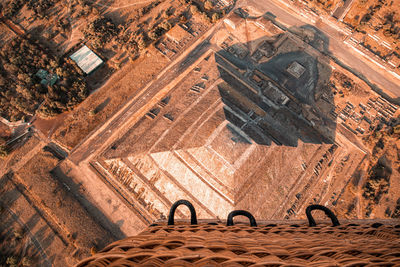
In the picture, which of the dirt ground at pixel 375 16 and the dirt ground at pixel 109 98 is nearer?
the dirt ground at pixel 109 98

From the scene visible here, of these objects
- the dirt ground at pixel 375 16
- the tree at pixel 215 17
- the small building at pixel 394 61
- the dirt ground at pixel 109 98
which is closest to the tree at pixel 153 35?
the dirt ground at pixel 109 98

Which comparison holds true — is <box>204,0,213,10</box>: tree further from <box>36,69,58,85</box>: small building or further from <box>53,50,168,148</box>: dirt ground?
<box>36,69,58,85</box>: small building

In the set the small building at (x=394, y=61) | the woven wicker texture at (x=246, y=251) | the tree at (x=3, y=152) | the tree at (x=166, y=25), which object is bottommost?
Result: the tree at (x=3, y=152)

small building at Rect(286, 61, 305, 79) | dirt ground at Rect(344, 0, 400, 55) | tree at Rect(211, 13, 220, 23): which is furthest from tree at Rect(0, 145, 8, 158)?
dirt ground at Rect(344, 0, 400, 55)

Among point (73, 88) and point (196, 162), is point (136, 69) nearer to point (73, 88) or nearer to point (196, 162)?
point (73, 88)

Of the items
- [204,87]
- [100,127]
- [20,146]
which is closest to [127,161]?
[100,127]

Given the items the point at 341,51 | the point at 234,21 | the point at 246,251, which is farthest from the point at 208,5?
the point at 246,251

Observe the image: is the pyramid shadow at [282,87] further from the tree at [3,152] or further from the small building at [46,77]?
the tree at [3,152]
